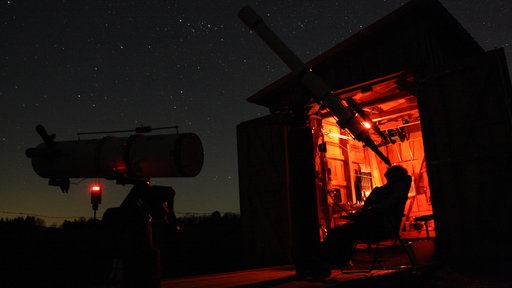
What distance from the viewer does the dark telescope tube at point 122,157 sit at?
3479 millimetres

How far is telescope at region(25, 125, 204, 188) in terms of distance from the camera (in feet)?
11.4

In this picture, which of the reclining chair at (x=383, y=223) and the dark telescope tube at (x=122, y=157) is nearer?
the dark telescope tube at (x=122, y=157)

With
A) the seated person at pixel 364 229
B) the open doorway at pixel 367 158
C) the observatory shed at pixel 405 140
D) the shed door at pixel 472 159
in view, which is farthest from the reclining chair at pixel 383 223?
the open doorway at pixel 367 158

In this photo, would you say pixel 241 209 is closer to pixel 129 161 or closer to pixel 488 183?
pixel 488 183

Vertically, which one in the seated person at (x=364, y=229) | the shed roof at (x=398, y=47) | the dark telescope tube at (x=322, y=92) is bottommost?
the seated person at (x=364, y=229)

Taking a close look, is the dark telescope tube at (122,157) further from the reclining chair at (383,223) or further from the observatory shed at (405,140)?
the reclining chair at (383,223)

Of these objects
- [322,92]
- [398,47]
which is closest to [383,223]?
[322,92]

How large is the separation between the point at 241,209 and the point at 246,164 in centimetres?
119

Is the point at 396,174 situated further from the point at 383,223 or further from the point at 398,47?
the point at 398,47

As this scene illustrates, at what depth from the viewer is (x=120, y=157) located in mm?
3529

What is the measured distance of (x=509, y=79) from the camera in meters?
7.16

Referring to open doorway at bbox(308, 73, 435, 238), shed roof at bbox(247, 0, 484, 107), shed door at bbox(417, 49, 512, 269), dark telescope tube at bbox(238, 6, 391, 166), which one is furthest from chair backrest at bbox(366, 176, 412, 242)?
open doorway at bbox(308, 73, 435, 238)

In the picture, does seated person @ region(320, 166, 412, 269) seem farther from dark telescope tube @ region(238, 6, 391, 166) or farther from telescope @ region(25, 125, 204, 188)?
telescope @ region(25, 125, 204, 188)

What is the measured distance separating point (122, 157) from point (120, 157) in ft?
0.06
